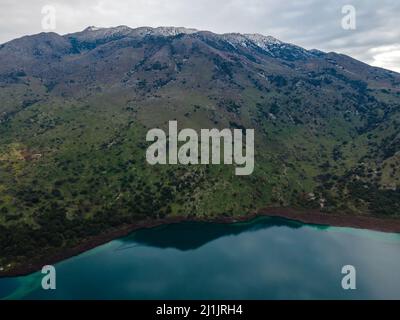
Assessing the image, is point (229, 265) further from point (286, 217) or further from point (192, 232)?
point (286, 217)

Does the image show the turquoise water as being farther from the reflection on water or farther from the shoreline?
the shoreline

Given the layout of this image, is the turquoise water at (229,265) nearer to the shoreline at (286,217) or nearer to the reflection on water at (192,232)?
the reflection on water at (192,232)

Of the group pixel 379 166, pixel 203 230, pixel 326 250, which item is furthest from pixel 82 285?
pixel 379 166

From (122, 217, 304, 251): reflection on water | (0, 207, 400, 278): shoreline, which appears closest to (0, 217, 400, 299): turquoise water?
(122, 217, 304, 251): reflection on water

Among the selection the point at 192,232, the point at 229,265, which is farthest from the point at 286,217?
the point at 229,265

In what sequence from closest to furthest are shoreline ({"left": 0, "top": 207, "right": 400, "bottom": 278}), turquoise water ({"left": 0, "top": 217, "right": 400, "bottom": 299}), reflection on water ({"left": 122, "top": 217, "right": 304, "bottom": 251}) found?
turquoise water ({"left": 0, "top": 217, "right": 400, "bottom": 299}) < shoreline ({"left": 0, "top": 207, "right": 400, "bottom": 278}) < reflection on water ({"left": 122, "top": 217, "right": 304, "bottom": 251})

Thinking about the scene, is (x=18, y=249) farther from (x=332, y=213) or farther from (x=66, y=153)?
(x=332, y=213)

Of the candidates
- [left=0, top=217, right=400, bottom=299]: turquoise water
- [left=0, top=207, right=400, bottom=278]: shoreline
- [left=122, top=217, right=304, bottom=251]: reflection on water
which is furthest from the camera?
[left=122, top=217, right=304, bottom=251]: reflection on water

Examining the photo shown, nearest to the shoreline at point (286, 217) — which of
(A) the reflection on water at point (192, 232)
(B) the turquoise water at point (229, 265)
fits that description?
(A) the reflection on water at point (192, 232)
